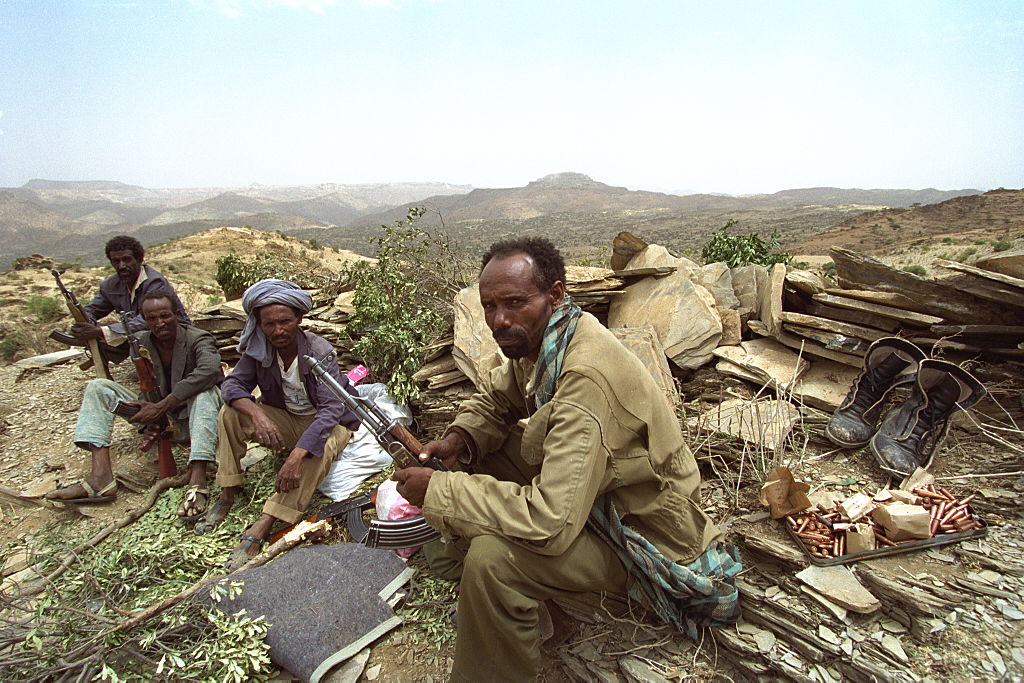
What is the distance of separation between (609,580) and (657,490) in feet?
1.42

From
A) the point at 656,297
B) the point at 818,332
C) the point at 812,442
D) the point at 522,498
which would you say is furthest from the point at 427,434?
the point at 818,332

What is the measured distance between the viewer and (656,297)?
4188 mm

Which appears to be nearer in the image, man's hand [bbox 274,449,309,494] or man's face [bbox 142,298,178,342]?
man's hand [bbox 274,449,309,494]

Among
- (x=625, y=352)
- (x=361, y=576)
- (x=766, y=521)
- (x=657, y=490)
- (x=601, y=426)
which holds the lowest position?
(x=361, y=576)

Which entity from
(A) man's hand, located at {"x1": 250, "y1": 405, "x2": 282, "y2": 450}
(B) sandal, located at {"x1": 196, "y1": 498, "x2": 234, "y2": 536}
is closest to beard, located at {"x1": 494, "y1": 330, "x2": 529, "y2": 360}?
(A) man's hand, located at {"x1": 250, "y1": 405, "x2": 282, "y2": 450}

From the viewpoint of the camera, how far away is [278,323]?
3.15 meters

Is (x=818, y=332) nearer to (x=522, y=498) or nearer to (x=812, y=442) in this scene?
(x=812, y=442)

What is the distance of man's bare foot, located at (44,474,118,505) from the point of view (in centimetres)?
353

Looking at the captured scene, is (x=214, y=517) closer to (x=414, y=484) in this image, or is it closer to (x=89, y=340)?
(x=414, y=484)

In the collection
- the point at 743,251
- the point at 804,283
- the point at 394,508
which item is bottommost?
the point at 394,508

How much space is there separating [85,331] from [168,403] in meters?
1.48

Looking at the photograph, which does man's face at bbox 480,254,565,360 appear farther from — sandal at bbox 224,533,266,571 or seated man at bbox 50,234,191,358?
seated man at bbox 50,234,191,358

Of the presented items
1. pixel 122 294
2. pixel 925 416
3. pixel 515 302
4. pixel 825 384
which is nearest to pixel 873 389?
pixel 925 416

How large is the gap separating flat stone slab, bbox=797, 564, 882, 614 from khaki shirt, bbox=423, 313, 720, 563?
49cm
